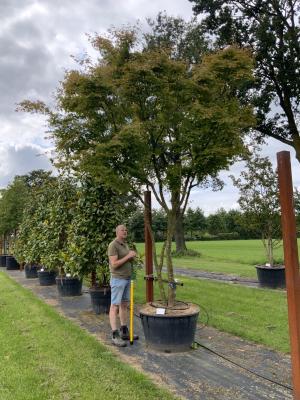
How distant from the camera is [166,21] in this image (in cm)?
2394

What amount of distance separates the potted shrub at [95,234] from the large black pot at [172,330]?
8.24 feet

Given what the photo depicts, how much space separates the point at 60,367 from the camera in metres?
4.82

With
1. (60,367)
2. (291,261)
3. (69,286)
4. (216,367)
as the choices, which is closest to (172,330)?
(216,367)

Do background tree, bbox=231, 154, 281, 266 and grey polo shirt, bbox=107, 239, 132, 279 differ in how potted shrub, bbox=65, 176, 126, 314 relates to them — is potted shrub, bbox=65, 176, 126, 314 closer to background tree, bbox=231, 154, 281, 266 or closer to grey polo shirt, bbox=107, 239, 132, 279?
grey polo shirt, bbox=107, 239, 132, 279

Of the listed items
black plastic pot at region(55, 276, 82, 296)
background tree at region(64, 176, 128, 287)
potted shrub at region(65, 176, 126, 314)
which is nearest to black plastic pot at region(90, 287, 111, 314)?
potted shrub at region(65, 176, 126, 314)

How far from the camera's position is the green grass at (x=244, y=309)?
6.21 metres

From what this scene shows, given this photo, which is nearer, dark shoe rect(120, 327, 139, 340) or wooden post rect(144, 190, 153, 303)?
dark shoe rect(120, 327, 139, 340)

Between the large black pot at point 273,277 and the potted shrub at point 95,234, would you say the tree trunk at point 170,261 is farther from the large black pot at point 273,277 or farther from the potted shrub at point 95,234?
the large black pot at point 273,277

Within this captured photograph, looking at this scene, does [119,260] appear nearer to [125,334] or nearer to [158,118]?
[125,334]

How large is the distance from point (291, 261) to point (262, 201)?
9001 mm

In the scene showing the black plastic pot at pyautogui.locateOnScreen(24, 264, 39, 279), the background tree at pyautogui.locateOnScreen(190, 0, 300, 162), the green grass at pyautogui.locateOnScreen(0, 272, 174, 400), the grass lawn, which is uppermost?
the background tree at pyautogui.locateOnScreen(190, 0, 300, 162)

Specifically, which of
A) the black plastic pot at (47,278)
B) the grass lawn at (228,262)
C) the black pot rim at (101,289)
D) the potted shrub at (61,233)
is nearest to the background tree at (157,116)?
the black pot rim at (101,289)

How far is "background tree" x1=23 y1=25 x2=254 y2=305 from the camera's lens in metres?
5.50

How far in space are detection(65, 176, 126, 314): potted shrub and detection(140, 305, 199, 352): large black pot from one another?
2512mm
